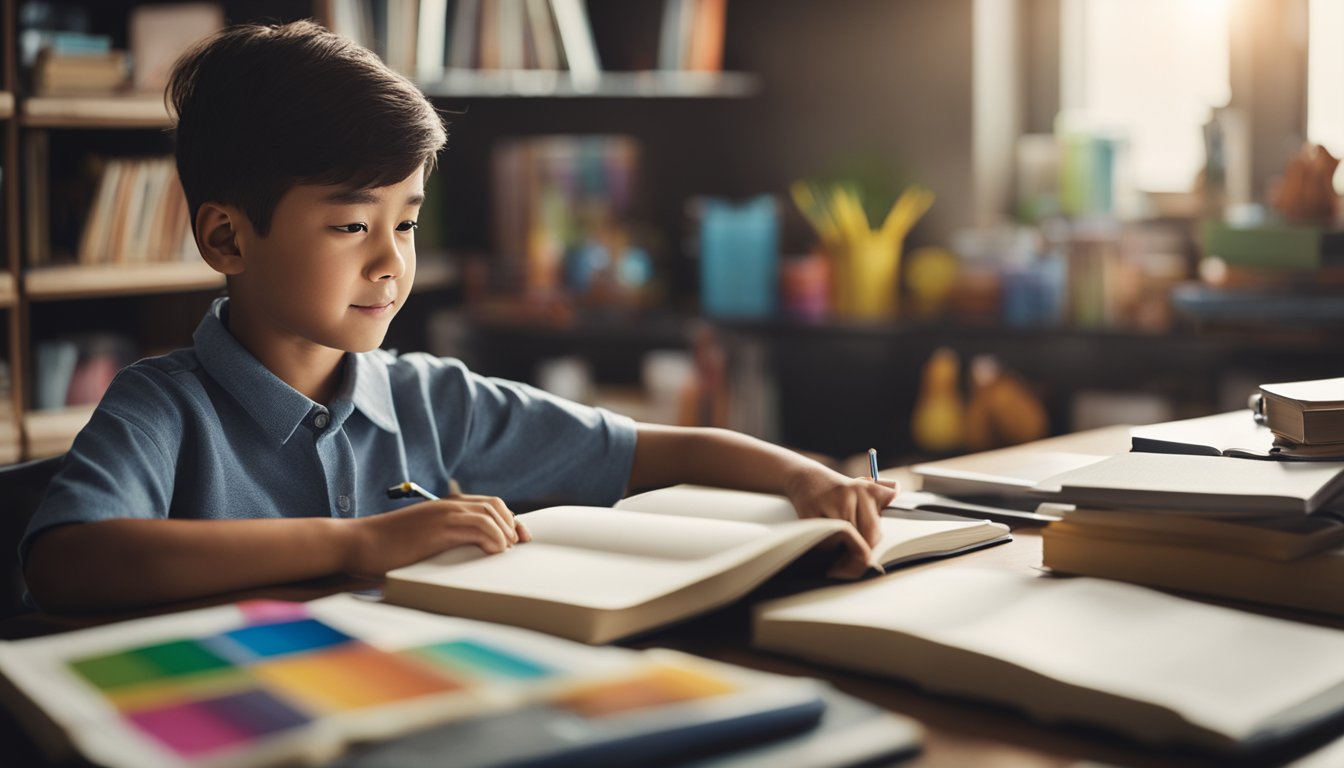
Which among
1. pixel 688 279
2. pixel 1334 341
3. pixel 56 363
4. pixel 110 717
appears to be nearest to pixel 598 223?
pixel 688 279

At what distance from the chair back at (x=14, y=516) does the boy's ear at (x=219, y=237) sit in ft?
0.73

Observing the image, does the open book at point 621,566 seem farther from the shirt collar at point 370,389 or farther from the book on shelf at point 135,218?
the book on shelf at point 135,218

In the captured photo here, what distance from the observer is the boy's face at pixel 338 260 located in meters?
1.20

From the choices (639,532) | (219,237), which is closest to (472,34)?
(219,237)

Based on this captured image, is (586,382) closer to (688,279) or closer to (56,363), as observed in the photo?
(688,279)

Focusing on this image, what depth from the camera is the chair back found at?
1156 millimetres

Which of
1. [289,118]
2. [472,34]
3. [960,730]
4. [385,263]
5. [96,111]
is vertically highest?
[472,34]

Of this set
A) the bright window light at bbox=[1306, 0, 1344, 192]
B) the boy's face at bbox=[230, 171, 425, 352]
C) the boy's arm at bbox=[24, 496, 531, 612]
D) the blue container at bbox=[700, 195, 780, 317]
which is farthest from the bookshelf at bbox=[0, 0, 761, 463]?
the boy's arm at bbox=[24, 496, 531, 612]

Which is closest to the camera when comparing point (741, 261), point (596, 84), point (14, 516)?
point (14, 516)

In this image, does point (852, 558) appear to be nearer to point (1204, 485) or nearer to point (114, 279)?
point (1204, 485)

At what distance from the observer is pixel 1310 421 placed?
106 cm

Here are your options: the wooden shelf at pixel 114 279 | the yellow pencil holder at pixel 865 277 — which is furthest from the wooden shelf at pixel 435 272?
the yellow pencil holder at pixel 865 277

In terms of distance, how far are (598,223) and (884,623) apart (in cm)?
294

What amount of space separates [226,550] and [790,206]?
9.08ft
